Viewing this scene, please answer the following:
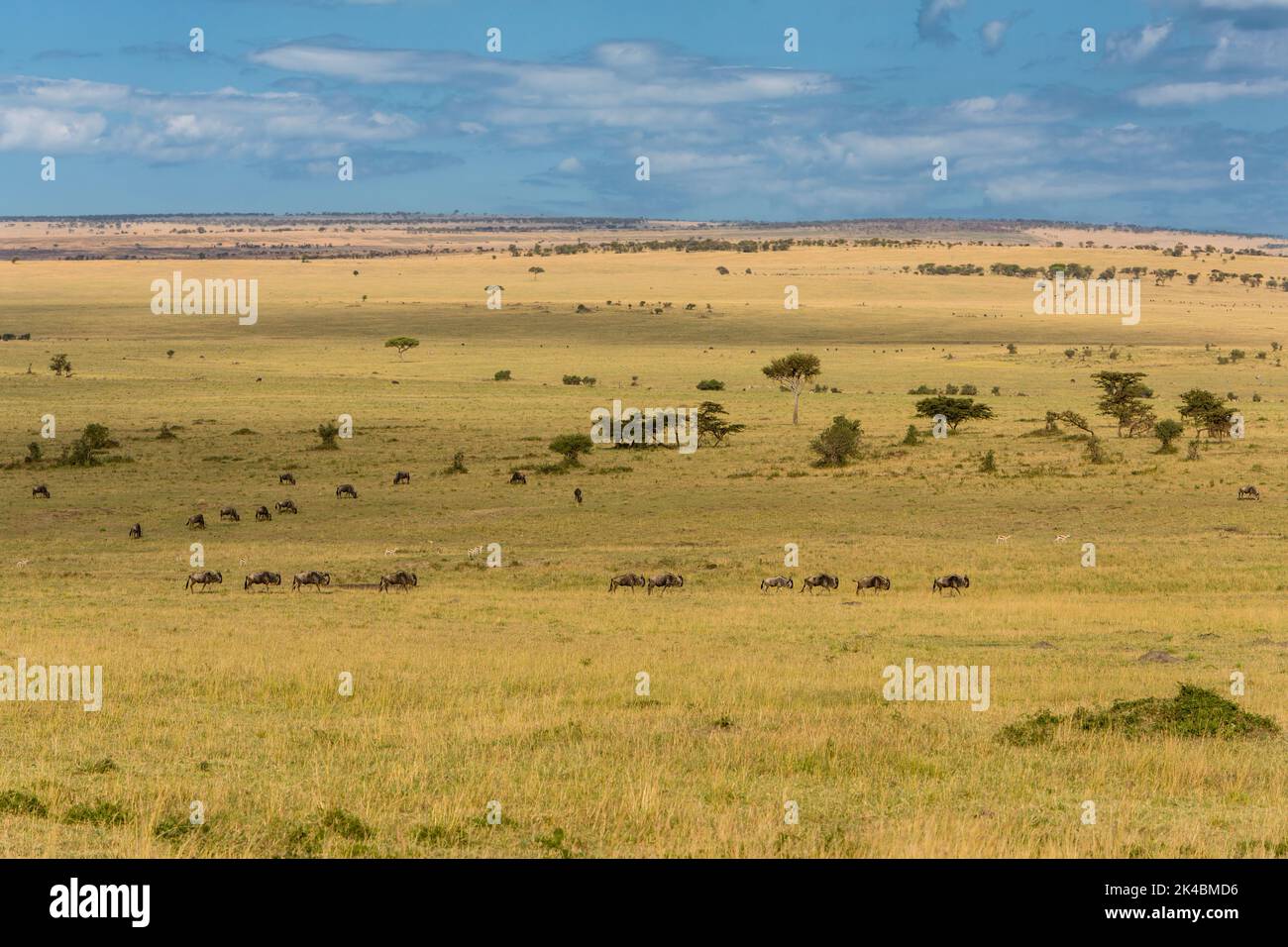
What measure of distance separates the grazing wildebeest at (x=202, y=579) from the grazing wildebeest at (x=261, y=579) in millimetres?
→ 649

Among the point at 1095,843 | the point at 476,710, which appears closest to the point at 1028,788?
the point at 1095,843

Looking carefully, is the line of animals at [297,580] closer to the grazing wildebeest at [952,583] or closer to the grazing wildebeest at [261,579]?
the grazing wildebeest at [261,579]

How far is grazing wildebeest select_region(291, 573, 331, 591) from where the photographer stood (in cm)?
3183

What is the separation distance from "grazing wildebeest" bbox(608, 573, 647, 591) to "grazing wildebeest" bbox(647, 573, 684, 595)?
1.15 feet

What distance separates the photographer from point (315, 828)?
10203 mm

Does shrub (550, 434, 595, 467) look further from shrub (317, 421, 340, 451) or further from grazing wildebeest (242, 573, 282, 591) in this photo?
grazing wildebeest (242, 573, 282, 591)

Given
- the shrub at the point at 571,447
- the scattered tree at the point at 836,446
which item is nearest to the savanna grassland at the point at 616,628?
the shrub at the point at 571,447

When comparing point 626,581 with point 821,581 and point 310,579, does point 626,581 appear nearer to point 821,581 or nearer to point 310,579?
point 821,581

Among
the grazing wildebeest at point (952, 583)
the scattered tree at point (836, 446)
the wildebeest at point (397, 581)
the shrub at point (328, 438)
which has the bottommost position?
the grazing wildebeest at point (952, 583)

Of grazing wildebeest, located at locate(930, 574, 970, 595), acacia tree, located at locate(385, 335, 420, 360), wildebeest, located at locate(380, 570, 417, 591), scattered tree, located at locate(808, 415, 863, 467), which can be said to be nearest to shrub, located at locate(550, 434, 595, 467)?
scattered tree, located at locate(808, 415, 863, 467)

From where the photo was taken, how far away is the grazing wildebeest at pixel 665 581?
105 feet

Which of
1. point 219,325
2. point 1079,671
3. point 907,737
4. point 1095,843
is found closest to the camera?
point 1095,843
